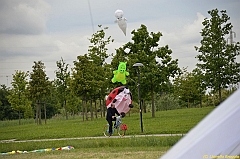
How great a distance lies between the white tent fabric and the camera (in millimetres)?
638

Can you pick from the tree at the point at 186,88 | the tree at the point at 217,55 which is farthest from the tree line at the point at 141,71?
the tree at the point at 186,88

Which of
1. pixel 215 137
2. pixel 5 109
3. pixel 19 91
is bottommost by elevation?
pixel 215 137

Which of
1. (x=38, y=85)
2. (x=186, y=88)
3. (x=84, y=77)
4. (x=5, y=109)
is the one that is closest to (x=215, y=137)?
(x=84, y=77)

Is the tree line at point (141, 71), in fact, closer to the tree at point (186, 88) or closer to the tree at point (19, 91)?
the tree at point (19, 91)

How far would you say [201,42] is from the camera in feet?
66.2

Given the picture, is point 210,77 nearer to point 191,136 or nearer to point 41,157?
point 41,157

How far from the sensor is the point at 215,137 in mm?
642

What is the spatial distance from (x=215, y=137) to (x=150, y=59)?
63.6 ft

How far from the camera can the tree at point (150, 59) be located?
19609 mm

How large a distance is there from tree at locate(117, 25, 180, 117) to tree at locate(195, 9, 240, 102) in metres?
1.54

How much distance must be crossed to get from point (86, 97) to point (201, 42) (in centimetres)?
743

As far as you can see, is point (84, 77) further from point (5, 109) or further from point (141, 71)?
point (5, 109)

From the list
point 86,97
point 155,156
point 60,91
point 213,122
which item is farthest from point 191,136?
point 60,91

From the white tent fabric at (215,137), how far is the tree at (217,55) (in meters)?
19.1
